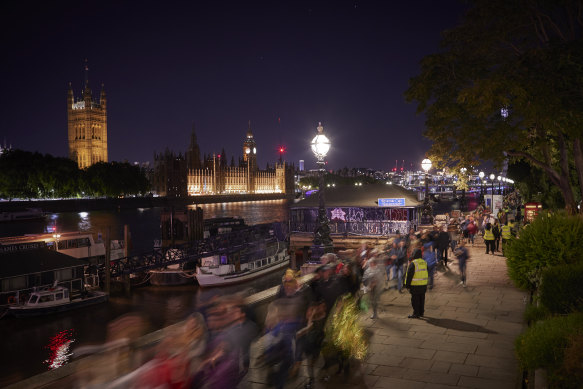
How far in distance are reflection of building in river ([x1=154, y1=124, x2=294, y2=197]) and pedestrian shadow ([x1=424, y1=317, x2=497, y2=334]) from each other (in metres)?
156

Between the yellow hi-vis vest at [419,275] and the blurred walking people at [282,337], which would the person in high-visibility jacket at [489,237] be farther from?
the blurred walking people at [282,337]

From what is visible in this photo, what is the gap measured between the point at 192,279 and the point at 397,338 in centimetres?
2849

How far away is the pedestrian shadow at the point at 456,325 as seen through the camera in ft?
28.3

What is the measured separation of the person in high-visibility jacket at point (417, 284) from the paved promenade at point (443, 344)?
0.21m

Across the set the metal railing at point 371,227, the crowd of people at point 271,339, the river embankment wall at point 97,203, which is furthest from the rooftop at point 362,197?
the river embankment wall at point 97,203

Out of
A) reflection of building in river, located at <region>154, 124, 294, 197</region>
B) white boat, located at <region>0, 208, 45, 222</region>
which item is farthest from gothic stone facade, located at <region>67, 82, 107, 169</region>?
white boat, located at <region>0, 208, 45, 222</region>

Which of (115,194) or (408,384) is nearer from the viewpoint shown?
(408,384)

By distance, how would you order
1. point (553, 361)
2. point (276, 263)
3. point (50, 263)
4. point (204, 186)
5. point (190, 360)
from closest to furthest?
1. point (190, 360)
2. point (553, 361)
3. point (50, 263)
4. point (276, 263)
5. point (204, 186)

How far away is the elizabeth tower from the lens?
7013 inches

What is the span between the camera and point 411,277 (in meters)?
9.37

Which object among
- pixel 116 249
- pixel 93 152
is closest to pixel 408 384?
pixel 116 249

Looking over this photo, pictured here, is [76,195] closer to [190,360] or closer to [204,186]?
[204,186]

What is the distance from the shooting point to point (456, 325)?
29.4 feet

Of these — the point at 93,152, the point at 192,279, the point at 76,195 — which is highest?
the point at 93,152
